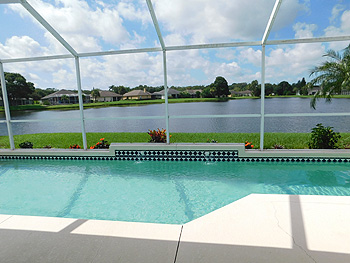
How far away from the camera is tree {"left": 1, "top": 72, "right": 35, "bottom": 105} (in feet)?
41.3

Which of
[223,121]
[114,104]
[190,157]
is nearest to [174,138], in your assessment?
[223,121]

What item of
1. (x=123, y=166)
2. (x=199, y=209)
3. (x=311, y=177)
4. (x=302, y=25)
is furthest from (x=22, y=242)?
(x=302, y=25)

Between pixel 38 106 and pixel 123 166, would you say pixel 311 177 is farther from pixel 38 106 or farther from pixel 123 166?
pixel 38 106

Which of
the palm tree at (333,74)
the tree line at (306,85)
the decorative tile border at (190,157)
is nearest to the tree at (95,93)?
the tree line at (306,85)

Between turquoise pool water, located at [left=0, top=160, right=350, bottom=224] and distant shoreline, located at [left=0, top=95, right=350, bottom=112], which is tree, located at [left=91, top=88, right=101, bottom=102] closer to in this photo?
distant shoreline, located at [left=0, top=95, right=350, bottom=112]

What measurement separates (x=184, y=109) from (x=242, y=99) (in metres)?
2.40

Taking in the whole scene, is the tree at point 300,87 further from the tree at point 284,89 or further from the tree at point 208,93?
the tree at point 208,93

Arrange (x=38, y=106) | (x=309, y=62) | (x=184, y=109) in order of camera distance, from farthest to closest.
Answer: (x=38, y=106)
(x=184, y=109)
(x=309, y=62)

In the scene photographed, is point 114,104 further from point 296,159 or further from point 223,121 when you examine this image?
point 296,159

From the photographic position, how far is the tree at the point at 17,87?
12.6m

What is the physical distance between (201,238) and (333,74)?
6133 millimetres

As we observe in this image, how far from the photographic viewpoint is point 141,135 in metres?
8.47

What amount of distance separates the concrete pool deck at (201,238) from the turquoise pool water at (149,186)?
87cm

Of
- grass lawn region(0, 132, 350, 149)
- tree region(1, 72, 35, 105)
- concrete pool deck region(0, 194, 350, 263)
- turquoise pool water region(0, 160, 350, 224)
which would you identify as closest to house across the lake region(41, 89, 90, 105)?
tree region(1, 72, 35, 105)
